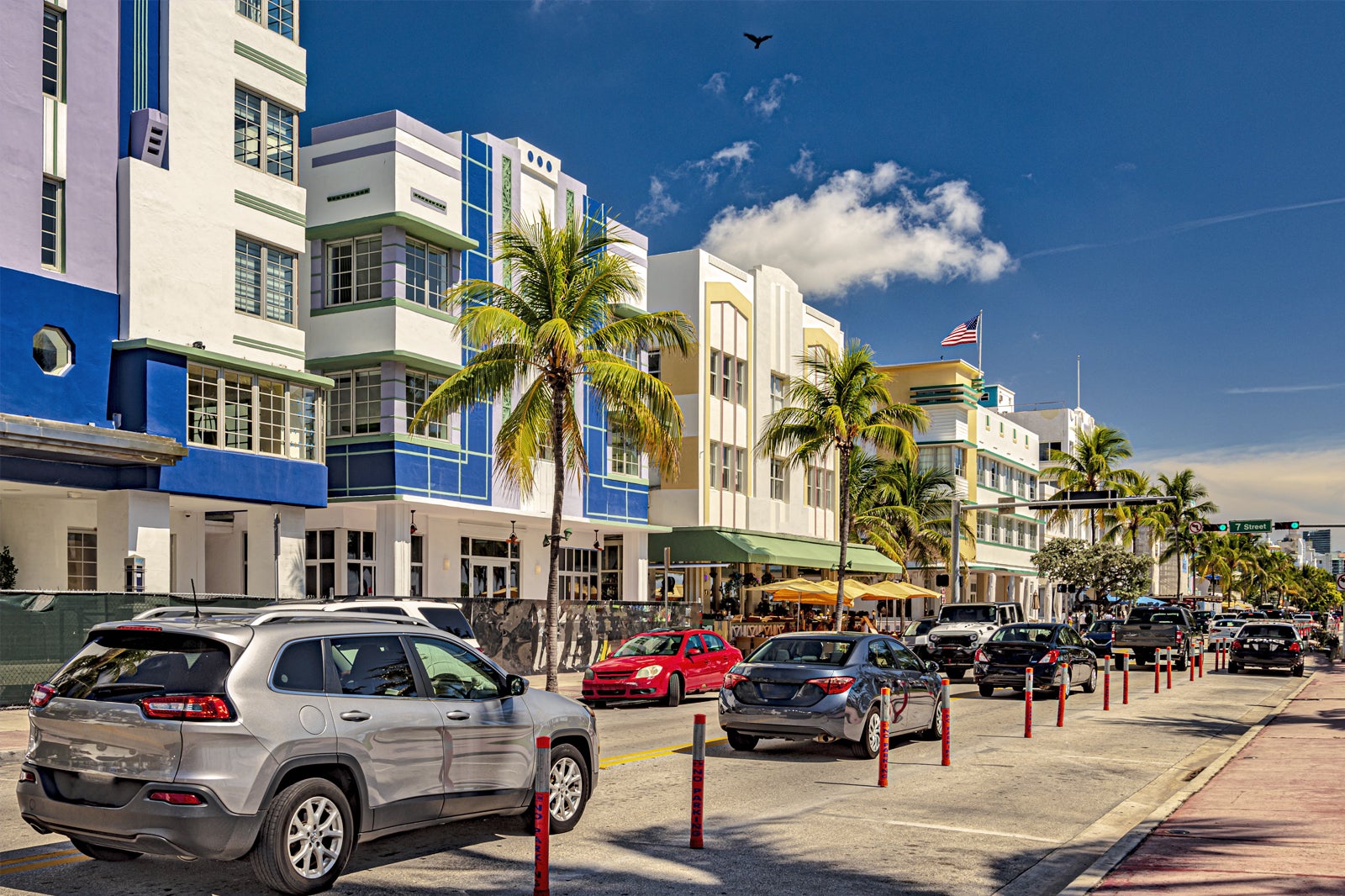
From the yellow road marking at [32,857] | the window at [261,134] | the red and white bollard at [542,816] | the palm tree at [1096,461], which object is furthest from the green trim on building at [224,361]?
the palm tree at [1096,461]

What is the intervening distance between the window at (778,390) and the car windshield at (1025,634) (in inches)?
892

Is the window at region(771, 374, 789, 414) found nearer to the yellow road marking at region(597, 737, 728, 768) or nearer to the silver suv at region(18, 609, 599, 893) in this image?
the yellow road marking at region(597, 737, 728, 768)

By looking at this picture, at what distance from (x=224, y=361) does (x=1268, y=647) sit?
97.7 feet

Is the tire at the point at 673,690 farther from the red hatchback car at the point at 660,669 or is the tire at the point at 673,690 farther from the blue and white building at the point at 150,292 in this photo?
the blue and white building at the point at 150,292

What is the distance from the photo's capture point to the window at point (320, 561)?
32.1 m

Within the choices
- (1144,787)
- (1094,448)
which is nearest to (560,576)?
(1144,787)

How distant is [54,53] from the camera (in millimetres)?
23844

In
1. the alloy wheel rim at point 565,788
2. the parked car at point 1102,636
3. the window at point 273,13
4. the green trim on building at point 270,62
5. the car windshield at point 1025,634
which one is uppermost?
the window at point 273,13

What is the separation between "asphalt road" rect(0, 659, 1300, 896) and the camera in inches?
330

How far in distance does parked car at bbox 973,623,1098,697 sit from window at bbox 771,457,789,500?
21928 mm

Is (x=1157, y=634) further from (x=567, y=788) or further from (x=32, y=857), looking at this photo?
(x=32, y=857)

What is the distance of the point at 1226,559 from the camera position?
12738 cm

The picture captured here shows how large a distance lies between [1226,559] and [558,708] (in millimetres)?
130829

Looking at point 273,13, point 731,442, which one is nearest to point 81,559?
point 273,13
